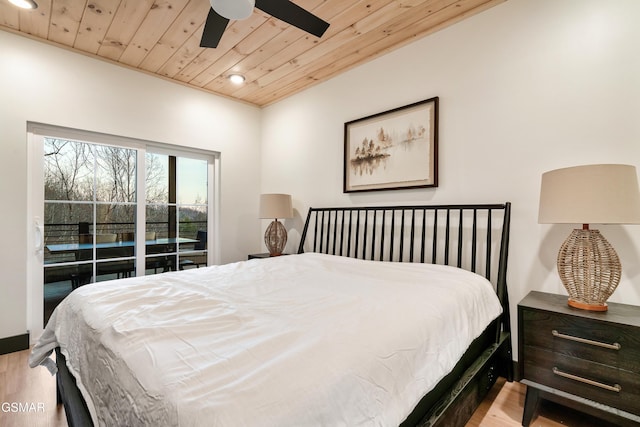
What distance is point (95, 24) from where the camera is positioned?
229 cm

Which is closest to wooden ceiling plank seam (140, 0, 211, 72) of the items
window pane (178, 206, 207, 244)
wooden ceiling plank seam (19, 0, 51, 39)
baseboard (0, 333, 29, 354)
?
wooden ceiling plank seam (19, 0, 51, 39)

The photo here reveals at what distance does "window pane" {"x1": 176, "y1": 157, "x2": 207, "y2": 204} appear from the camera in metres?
3.45

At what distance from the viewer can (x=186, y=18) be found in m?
2.21

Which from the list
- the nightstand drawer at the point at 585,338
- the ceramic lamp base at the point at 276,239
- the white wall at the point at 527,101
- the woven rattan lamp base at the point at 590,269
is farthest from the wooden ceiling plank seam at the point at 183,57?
the nightstand drawer at the point at 585,338

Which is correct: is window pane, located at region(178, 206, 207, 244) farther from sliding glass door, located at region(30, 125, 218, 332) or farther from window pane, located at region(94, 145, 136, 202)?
→ window pane, located at region(94, 145, 136, 202)

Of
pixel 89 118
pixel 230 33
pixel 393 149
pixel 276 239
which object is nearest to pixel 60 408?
pixel 276 239

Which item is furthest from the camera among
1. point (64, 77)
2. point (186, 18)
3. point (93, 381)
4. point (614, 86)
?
point (64, 77)

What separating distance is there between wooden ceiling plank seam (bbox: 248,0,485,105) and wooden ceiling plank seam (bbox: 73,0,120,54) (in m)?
1.56

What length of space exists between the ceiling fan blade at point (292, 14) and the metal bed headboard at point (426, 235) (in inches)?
57.6

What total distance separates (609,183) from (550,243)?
1.97 ft

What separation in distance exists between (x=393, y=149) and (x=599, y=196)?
4.83 ft

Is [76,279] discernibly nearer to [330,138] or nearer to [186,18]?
[186,18]

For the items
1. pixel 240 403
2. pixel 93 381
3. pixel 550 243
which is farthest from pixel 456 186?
pixel 93 381

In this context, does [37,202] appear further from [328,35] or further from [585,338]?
[585,338]
